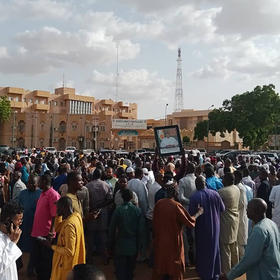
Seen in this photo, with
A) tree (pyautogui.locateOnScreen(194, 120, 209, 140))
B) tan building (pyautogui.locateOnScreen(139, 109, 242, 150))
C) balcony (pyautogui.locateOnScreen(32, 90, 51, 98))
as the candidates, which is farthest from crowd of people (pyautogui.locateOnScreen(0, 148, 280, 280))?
balcony (pyautogui.locateOnScreen(32, 90, 51, 98))

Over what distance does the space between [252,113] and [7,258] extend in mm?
36113

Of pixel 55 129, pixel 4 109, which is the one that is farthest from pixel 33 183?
pixel 55 129

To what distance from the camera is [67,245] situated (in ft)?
12.1

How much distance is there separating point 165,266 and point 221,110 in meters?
35.8

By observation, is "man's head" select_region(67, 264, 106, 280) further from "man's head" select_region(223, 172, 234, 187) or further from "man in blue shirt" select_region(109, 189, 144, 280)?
"man's head" select_region(223, 172, 234, 187)

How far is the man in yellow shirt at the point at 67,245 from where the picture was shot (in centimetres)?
371

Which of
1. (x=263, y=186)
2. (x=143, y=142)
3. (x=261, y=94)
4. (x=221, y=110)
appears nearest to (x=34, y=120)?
(x=143, y=142)

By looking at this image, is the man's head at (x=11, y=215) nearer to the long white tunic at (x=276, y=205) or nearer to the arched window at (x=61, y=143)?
the long white tunic at (x=276, y=205)

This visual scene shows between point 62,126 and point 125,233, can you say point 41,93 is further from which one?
point 125,233

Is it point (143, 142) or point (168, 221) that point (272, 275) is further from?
point (143, 142)

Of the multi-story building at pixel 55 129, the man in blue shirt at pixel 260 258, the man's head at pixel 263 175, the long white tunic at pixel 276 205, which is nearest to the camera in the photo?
the man in blue shirt at pixel 260 258

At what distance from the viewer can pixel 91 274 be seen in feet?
6.48

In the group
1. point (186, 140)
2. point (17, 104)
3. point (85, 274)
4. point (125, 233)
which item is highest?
point (17, 104)

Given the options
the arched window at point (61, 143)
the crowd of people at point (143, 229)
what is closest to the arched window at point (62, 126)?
the arched window at point (61, 143)
